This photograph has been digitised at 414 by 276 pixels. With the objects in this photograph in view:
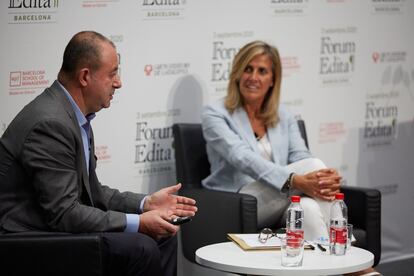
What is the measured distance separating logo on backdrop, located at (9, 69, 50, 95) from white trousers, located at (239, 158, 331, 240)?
4.21 feet

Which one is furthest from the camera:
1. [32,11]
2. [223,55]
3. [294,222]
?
[223,55]

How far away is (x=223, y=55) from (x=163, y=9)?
0.54m

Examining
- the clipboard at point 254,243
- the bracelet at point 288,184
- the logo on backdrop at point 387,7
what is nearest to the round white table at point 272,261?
the clipboard at point 254,243

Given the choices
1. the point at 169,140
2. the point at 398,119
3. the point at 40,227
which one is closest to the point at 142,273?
the point at 40,227

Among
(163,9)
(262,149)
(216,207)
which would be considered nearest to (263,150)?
(262,149)

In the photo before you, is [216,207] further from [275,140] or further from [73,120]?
[73,120]

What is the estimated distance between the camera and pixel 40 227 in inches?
129

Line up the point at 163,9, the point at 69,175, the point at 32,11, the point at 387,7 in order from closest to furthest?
the point at 69,175, the point at 32,11, the point at 163,9, the point at 387,7

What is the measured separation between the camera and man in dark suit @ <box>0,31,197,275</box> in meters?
3.18

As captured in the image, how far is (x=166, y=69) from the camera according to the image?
481 cm

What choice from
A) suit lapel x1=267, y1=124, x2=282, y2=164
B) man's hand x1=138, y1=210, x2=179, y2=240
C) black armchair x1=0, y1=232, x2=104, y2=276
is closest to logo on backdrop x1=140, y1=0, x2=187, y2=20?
suit lapel x1=267, y1=124, x2=282, y2=164

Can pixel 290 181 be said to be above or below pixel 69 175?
below

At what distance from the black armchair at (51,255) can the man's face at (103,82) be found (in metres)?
0.68

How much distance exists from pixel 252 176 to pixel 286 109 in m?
0.66
